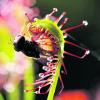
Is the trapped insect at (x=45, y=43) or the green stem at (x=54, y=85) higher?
the trapped insect at (x=45, y=43)

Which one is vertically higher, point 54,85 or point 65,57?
point 65,57

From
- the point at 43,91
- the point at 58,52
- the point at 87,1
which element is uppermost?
the point at 87,1

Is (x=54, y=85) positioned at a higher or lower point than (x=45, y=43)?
lower

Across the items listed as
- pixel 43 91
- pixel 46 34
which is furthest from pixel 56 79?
pixel 46 34

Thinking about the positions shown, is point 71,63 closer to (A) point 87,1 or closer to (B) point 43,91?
(B) point 43,91

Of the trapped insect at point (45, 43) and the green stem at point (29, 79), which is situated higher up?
the trapped insect at point (45, 43)

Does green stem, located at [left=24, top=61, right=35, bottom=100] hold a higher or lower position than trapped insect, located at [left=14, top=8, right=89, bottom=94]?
lower

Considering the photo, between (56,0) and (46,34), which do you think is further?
(56,0)

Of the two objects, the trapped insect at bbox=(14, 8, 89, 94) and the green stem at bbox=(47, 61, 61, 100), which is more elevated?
the trapped insect at bbox=(14, 8, 89, 94)
